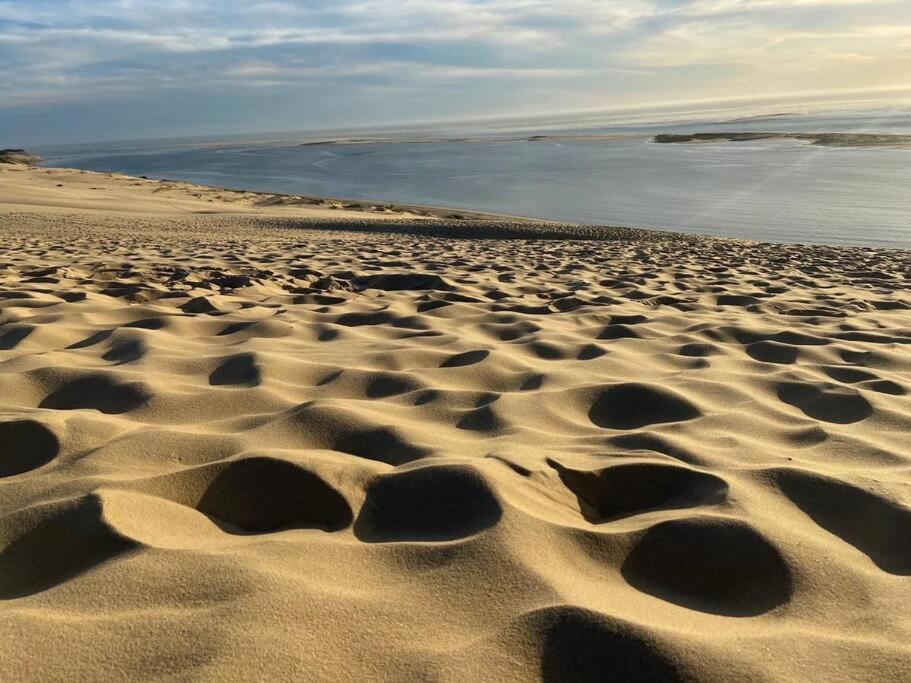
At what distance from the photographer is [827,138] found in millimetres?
35938

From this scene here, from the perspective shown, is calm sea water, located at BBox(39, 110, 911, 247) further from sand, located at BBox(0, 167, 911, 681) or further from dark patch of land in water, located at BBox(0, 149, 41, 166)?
sand, located at BBox(0, 167, 911, 681)

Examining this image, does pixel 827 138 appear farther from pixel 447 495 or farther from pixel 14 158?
pixel 14 158

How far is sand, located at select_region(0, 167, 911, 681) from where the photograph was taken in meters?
1.11

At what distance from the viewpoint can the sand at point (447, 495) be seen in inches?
43.5

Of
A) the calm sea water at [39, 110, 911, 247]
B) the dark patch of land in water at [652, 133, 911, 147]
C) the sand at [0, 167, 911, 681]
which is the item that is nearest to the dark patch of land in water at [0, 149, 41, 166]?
the calm sea water at [39, 110, 911, 247]

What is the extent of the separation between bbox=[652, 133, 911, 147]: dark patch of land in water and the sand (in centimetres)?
3355

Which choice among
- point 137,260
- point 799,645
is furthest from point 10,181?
point 799,645

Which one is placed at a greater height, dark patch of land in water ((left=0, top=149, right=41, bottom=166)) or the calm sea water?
dark patch of land in water ((left=0, top=149, right=41, bottom=166))

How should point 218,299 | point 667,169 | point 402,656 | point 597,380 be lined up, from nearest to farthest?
1. point 402,656
2. point 597,380
3. point 218,299
4. point 667,169

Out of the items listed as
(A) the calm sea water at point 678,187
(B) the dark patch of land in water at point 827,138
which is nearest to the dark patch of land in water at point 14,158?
(A) the calm sea water at point 678,187

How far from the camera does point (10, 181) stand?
61.3 feet

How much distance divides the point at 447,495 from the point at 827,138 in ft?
133

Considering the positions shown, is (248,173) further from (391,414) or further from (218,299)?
(391,414)

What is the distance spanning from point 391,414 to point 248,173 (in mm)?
34935
